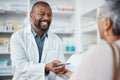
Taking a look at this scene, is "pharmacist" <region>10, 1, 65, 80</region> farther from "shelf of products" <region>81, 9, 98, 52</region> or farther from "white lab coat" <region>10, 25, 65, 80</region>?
"shelf of products" <region>81, 9, 98, 52</region>

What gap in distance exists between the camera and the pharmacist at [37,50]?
1640 millimetres

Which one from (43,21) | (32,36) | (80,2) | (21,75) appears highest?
(80,2)

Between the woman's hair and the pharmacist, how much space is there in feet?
2.36

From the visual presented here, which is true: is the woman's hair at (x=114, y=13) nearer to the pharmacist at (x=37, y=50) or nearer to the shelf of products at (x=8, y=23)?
the pharmacist at (x=37, y=50)

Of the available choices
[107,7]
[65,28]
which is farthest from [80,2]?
[107,7]

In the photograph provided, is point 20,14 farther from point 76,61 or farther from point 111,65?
point 111,65

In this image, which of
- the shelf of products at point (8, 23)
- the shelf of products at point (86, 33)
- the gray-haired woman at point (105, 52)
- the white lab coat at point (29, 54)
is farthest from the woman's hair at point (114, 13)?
the shelf of products at point (8, 23)

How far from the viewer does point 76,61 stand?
140 centimetres

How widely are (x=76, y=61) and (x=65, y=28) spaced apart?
2.63m

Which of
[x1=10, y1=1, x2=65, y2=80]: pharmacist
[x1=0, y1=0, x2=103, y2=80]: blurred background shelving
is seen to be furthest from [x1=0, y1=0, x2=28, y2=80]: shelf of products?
[x1=10, y1=1, x2=65, y2=80]: pharmacist

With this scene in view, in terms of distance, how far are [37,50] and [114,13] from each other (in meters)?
1.09

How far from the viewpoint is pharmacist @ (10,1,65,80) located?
1640mm

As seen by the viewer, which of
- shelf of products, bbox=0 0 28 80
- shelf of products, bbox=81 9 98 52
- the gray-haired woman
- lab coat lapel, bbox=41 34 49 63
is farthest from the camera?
shelf of products, bbox=81 9 98 52

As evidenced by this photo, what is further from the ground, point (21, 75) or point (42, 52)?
point (42, 52)
